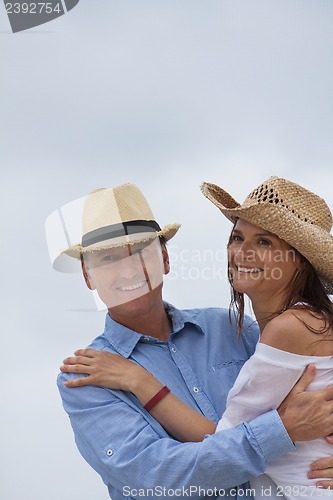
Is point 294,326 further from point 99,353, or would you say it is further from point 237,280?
point 99,353

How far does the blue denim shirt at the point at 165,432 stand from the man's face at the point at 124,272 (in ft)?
0.30

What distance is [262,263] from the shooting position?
194 centimetres

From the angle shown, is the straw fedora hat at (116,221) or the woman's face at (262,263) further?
the straw fedora hat at (116,221)

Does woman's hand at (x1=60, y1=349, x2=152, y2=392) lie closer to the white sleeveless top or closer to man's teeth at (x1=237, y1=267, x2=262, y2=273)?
the white sleeveless top

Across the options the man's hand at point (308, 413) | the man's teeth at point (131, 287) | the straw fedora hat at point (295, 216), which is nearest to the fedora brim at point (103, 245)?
the man's teeth at point (131, 287)

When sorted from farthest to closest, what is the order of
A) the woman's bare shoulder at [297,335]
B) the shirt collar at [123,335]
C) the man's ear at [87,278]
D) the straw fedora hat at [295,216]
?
the man's ear at [87,278]
the shirt collar at [123,335]
the straw fedora hat at [295,216]
the woman's bare shoulder at [297,335]

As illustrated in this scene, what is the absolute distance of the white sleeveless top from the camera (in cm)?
178

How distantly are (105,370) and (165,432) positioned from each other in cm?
24

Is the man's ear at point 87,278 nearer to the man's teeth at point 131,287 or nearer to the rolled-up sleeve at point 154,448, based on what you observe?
the man's teeth at point 131,287

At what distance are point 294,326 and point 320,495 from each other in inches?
17.6

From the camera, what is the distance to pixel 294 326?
1.77 m

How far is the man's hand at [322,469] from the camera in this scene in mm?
1816

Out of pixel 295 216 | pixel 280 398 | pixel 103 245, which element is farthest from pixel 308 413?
pixel 103 245

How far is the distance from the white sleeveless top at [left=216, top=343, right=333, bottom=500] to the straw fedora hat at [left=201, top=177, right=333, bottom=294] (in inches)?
11.9
